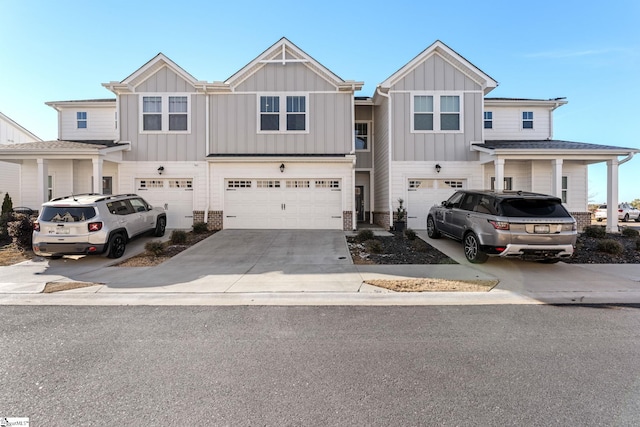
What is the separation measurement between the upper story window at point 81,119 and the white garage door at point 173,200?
6.02 metres

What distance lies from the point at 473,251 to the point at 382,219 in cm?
725

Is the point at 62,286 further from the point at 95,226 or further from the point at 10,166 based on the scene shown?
the point at 10,166

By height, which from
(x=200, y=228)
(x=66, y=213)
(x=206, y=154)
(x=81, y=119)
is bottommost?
(x=200, y=228)

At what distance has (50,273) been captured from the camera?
748 cm

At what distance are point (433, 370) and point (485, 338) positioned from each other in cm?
120

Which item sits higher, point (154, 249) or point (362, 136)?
point (362, 136)

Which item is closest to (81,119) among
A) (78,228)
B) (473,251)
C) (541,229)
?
(78,228)

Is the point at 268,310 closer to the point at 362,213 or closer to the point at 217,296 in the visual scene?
the point at 217,296

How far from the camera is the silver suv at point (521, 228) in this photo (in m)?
7.16

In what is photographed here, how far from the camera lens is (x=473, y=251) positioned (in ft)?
26.6

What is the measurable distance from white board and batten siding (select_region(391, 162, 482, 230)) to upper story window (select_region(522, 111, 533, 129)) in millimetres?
5276

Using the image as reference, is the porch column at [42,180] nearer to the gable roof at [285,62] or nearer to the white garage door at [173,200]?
the white garage door at [173,200]

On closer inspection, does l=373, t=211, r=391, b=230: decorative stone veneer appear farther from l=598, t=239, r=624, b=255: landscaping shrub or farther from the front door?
l=598, t=239, r=624, b=255: landscaping shrub

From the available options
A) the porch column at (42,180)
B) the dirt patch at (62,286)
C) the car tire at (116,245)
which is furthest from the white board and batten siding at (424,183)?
the porch column at (42,180)
